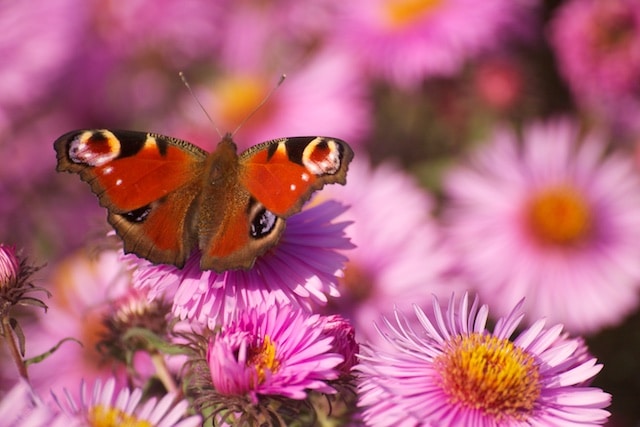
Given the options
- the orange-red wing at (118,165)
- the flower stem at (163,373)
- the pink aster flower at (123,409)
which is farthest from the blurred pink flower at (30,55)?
the pink aster flower at (123,409)

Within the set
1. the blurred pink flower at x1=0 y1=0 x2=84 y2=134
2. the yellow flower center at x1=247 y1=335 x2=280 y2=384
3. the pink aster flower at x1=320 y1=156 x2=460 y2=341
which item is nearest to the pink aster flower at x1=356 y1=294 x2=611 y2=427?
the yellow flower center at x1=247 y1=335 x2=280 y2=384

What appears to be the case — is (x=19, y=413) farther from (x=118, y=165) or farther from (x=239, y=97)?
(x=239, y=97)

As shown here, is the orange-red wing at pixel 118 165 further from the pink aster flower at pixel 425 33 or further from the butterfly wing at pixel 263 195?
the pink aster flower at pixel 425 33

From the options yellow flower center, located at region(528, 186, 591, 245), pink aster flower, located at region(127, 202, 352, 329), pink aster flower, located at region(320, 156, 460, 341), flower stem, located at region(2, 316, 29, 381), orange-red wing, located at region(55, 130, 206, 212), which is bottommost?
flower stem, located at region(2, 316, 29, 381)

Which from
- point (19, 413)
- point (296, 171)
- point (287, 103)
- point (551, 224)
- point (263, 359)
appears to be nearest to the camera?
point (19, 413)

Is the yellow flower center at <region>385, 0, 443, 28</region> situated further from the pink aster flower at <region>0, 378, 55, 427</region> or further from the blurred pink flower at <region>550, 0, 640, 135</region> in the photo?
the pink aster flower at <region>0, 378, 55, 427</region>

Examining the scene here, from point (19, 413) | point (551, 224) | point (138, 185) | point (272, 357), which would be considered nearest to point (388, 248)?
point (551, 224)
